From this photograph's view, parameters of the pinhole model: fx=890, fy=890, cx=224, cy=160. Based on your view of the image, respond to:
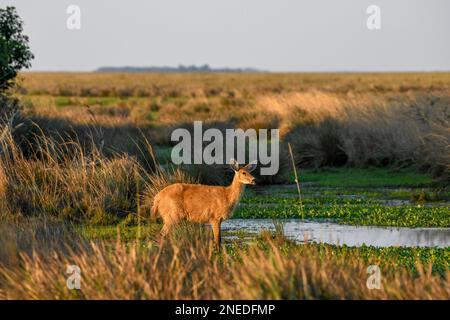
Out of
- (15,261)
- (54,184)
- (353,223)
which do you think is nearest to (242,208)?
(353,223)

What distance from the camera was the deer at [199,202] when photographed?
1391cm

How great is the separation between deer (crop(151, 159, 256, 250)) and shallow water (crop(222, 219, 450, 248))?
1253 millimetres

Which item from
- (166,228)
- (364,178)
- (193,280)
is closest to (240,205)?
(166,228)

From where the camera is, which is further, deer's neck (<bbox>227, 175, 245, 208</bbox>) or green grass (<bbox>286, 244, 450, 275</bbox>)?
deer's neck (<bbox>227, 175, 245, 208</bbox>)

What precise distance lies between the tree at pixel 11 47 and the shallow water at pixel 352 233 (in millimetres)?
8877

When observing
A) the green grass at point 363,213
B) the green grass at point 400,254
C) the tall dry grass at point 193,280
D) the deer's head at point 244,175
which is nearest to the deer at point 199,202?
the deer's head at point 244,175

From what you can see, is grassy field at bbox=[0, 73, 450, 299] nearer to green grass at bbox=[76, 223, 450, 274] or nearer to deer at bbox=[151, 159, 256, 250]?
green grass at bbox=[76, 223, 450, 274]

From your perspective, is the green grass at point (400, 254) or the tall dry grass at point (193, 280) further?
the green grass at point (400, 254)

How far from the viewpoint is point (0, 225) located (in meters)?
12.0

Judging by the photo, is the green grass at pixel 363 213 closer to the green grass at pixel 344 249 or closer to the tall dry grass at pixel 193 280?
the green grass at pixel 344 249

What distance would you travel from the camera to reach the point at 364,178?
76.2 ft

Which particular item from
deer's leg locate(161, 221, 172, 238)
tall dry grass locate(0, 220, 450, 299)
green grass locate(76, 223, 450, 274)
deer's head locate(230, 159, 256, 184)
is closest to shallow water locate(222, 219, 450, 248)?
green grass locate(76, 223, 450, 274)

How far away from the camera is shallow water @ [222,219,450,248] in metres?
14.6

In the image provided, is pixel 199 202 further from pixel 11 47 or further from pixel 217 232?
pixel 11 47
